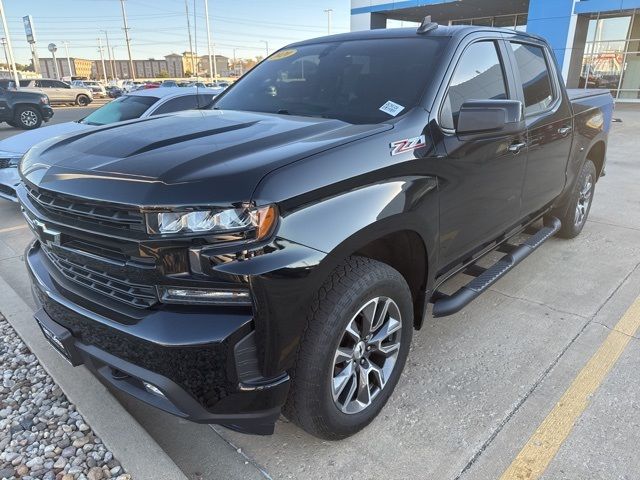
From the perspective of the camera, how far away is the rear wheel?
30.9m

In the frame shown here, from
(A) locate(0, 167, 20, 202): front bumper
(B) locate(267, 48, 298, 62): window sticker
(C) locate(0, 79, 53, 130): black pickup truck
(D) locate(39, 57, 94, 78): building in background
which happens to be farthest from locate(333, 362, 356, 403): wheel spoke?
(D) locate(39, 57, 94, 78): building in background

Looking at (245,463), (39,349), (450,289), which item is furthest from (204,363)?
(450,289)

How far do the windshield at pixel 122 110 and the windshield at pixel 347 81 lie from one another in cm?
400

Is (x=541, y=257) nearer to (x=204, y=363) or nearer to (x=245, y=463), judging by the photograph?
(x=245, y=463)

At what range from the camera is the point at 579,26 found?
2323 centimetres

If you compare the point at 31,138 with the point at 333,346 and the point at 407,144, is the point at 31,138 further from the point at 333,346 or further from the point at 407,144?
the point at 333,346

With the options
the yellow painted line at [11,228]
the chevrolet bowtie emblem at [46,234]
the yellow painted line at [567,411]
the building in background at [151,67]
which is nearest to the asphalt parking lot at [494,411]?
the yellow painted line at [567,411]

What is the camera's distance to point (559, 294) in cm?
411

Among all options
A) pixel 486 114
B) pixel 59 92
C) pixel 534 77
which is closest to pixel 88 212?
pixel 486 114

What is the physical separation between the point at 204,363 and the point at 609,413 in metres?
2.17

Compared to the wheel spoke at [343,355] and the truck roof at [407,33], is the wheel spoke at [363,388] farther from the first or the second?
the truck roof at [407,33]

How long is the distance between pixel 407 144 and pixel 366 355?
1.05 metres

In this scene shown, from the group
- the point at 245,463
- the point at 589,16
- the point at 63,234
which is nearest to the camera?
the point at 63,234

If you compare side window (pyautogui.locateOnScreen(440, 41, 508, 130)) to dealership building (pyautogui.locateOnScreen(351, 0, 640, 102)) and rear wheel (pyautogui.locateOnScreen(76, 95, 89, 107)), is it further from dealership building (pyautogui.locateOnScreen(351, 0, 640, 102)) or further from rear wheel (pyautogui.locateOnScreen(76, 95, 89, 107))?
rear wheel (pyautogui.locateOnScreen(76, 95, 89, 107))
